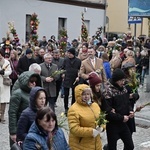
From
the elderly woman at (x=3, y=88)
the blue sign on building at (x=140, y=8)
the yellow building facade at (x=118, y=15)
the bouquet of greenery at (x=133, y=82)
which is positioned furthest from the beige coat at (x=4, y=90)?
the yellow building facade at (x=118, y=15)

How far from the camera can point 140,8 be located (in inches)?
631

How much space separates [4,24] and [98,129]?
2148cm

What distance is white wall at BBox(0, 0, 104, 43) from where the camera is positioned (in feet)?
86.1

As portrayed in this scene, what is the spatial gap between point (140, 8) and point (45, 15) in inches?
557

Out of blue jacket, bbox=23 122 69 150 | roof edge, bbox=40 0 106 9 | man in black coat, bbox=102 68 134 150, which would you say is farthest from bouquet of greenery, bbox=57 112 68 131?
roof edge, bbox=40 0 106 9

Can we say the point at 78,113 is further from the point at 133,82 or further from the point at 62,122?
the point at 133,82

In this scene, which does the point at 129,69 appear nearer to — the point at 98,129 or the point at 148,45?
the point at 98,129

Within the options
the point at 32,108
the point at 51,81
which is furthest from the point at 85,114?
the point at 51,81

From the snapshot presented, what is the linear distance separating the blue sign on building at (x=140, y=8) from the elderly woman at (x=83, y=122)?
10939 mm

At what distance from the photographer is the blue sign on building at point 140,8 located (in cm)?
1588

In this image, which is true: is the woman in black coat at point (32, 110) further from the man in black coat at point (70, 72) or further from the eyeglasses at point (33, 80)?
the man in black coat at point (70, 72)

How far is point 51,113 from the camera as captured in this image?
13.7ft

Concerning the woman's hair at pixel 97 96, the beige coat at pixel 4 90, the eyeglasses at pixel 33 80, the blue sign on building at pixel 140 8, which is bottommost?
the beige coat at pixel 4 90

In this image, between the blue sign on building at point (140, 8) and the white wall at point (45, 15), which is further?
the white wall at point (45, 15)
